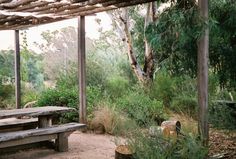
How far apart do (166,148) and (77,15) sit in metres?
4.19

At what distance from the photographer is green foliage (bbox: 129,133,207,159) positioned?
368cm

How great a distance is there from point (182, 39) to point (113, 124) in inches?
124

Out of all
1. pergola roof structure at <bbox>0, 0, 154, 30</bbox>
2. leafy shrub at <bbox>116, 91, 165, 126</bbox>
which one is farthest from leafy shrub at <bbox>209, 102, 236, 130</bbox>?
pergola roof structure at <bbox>0, 0, 154, 30</bbox>

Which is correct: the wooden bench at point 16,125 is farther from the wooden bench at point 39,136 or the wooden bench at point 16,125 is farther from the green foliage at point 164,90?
the green foliage at point 164,90

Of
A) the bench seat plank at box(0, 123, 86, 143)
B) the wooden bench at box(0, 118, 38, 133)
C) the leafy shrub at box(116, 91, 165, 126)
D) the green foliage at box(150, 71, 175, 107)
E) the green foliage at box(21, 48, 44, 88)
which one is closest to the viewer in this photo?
the bench seat plank at box(0, 123, 86, 143)

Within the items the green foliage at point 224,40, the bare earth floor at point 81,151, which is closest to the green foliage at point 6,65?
the bare earth floor at point 81,151

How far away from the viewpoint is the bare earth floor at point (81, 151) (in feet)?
17.9

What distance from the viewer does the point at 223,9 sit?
17.2ft

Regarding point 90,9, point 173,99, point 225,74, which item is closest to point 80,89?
point 90,9

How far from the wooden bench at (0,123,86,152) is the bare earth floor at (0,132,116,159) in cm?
20

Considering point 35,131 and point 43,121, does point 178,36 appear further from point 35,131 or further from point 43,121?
point 43,121

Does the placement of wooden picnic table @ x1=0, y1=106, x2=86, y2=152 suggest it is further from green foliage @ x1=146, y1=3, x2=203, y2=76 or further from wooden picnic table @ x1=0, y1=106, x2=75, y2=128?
green foliage @ x1=146, y1=3, x2=203, y2=76

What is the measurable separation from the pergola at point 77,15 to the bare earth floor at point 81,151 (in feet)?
2.84

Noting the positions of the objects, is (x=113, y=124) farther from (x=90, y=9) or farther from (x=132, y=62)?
(x=132, y=62)
